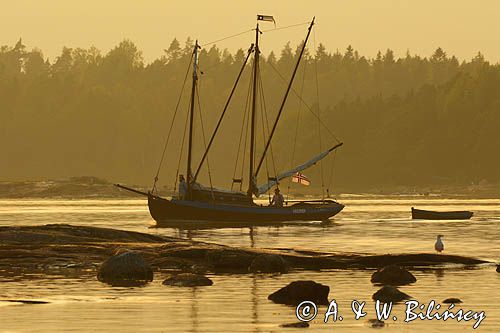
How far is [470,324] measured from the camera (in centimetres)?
3734

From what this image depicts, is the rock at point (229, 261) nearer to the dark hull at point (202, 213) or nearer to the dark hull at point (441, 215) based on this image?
the dark hull at point (202, 213)

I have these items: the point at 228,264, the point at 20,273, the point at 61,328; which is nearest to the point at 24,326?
the point at 61,328

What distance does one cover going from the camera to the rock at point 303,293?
4138 cm

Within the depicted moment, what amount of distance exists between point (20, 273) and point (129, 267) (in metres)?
4.08

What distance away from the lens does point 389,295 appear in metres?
42.4

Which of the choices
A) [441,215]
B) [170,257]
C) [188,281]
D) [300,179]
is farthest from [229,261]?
[441,215]

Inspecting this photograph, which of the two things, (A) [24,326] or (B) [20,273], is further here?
(B) [20,273]

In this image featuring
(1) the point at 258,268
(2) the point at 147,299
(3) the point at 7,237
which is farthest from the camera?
(3) the point at 7,237

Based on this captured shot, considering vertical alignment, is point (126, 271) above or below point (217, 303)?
above

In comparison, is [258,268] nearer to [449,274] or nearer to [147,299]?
[449,274]

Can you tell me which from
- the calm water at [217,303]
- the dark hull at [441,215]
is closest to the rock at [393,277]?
the calm water at [217,303]

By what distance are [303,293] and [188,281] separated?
6704 millimetres

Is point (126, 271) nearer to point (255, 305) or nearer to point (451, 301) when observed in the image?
point (255, 305)

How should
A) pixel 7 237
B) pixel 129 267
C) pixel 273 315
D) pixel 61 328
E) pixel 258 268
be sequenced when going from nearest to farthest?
pixel 61 328, pixel 273 315, pixel 129 267, pixel 258 268, pixel 7 237
